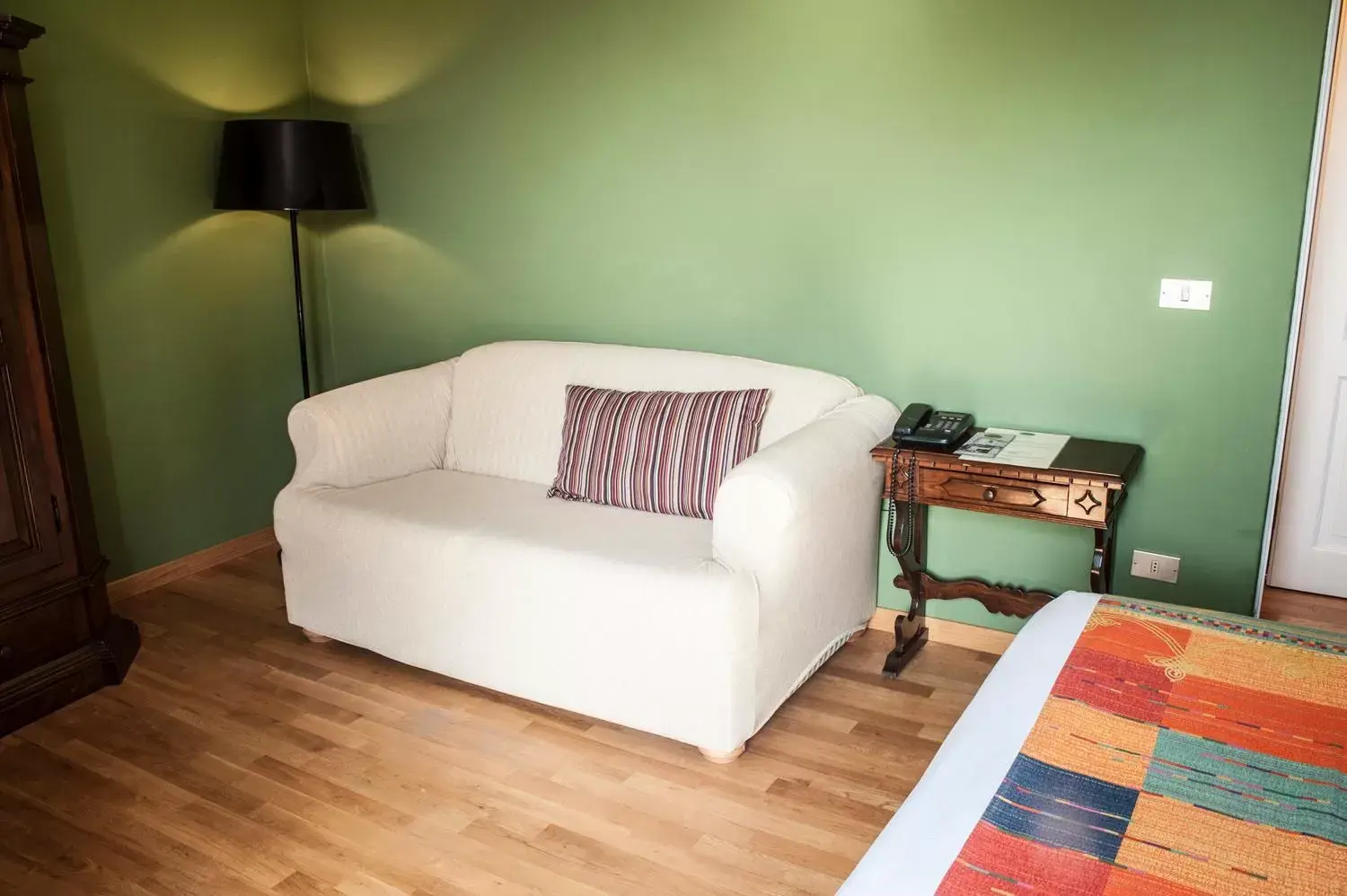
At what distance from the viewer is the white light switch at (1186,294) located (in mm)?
2756

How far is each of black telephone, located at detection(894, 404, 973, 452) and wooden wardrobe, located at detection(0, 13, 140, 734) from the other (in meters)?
2.41

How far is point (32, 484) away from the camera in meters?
2.85

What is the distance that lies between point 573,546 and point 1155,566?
1.68 m

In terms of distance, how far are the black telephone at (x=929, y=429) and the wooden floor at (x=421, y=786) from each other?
0.72 m

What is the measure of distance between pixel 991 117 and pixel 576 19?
1.49 m

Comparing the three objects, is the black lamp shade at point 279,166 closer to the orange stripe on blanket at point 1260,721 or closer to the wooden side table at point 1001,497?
the wooden side table at point 1001,497

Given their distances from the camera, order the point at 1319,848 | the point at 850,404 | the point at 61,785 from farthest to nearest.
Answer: the point at 850,404 < the point at 61,785 < the point at 1319,848

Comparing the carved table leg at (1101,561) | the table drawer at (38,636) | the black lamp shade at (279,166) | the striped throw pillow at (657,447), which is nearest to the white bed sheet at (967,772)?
the carved table leg at (1101,561)

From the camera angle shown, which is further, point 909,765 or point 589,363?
point 589,363

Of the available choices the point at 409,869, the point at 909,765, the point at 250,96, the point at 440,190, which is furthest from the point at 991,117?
the point at 250,96

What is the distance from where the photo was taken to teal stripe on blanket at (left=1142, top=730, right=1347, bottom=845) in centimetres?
129

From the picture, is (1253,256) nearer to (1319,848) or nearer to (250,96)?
(1319,848)

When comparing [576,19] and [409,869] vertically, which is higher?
[576,19]

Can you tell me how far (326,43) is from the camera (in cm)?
413
